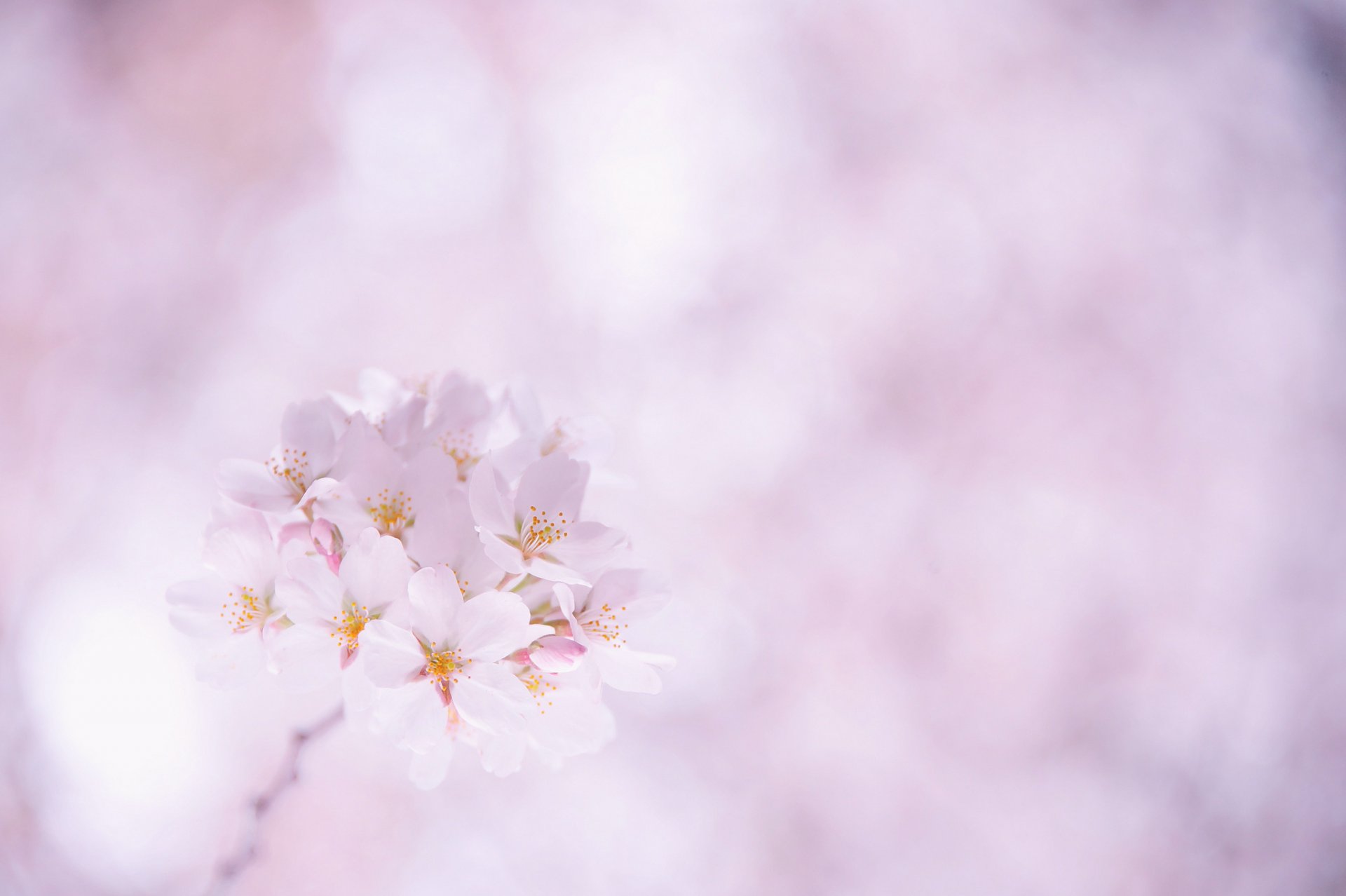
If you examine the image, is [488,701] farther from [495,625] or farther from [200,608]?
[200,608]

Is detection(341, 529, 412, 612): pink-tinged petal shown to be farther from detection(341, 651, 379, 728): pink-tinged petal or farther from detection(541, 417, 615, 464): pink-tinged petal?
detection(541, 417, 615, 464): pink-tinged petal

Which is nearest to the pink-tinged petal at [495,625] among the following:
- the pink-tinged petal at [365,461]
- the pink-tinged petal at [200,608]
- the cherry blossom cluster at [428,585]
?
the cherry blossom cluster at [428,585]

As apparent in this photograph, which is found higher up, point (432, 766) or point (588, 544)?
point (588, 544)

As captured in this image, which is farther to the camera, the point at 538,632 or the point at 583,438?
the point at 583,438

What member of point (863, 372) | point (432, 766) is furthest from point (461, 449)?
point (863, 372)

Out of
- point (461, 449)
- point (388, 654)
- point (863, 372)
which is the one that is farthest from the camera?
point (863, 372)

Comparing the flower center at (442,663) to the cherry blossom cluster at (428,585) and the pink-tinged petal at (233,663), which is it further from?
the pink-tinged petal at (233,663)

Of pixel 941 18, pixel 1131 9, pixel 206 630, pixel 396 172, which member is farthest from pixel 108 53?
pixel 1131 9

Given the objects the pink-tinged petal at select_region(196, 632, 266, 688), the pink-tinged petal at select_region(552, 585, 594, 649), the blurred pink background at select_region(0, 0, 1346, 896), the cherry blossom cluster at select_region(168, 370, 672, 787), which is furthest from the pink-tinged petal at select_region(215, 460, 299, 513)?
the blurred pink background at select_region(0, 0, 1346, 896)
